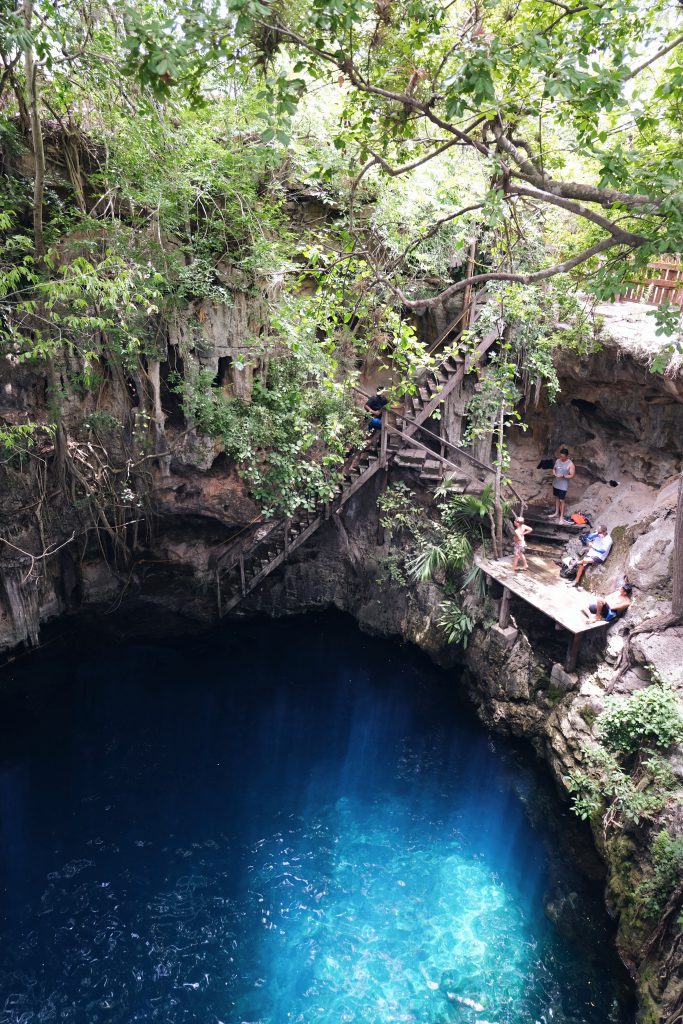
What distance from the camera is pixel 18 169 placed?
27.5ft

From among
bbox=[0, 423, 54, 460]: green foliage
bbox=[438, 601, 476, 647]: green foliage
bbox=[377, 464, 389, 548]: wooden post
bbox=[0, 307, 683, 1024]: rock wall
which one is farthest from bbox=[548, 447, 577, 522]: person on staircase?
bbox=[0, 423, 54, 460]: green foliage

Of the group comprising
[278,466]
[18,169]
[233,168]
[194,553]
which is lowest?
[194,553]

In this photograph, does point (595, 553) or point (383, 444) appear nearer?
point (595, 553)

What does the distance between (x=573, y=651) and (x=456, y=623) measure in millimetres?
2216

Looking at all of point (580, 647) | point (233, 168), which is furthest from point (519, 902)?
point (233, 168)

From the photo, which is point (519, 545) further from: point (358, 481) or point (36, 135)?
point (36, 135)

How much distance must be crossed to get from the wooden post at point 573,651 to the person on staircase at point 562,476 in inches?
125

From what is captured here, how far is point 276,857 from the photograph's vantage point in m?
7.85

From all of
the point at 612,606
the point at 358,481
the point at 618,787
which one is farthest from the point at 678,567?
the point at 358,481

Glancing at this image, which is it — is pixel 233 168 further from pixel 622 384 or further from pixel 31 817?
pixel 31 817

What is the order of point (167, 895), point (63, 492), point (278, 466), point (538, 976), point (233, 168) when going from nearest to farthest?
1. point (538, 976)
2. point (167, 895)
3. point (233, 168)
4. point (63, 492)
5. point (278, 466)

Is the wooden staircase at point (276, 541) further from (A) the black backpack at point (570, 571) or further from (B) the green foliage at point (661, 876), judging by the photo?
(B) the green foliage at point (661, 876)

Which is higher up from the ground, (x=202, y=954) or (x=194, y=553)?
(x=194, y=553)

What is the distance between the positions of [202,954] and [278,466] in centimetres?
669
